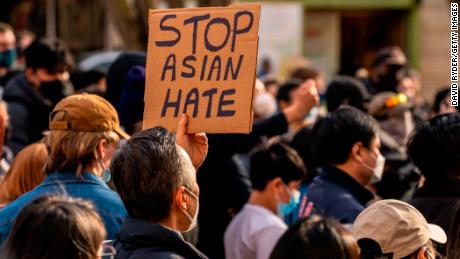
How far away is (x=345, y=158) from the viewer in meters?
5.40

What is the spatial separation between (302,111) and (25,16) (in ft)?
47.2

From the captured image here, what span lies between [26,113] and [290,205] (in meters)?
1.94

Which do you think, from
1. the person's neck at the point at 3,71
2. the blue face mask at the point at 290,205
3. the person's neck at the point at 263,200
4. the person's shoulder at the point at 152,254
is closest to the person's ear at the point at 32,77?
the person's neck at the point at 263,200

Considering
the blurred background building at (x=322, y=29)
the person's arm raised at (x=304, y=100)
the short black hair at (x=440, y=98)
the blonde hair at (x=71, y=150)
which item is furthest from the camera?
the blurred background building at (x=322, y=29)

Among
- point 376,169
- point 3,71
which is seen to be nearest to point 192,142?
point 376,169

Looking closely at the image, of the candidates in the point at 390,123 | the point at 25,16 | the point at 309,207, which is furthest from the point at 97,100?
the point at 25,16

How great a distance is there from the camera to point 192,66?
4348 mm

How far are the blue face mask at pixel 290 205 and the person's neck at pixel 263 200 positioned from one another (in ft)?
0.27

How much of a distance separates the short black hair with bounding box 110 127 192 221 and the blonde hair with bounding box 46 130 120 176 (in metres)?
0.52

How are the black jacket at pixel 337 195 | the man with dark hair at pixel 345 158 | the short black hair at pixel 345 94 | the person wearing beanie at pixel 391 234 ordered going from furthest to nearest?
the short black hair at pixel 345 94
the man with dark hair at pixel 345 158
the black jacket at pixel 337 195
the person wearing beanie at pixel 391 234

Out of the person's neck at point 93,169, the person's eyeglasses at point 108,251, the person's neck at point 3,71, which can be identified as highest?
the person's neck at point 93,169

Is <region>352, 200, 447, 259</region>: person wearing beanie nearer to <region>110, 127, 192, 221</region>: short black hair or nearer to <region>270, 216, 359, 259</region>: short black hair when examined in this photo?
<region>110, 127, 192, 221</region>: short black hair

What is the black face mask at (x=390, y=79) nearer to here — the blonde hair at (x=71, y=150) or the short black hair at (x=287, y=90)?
the short black hair at (x=287, y=90)

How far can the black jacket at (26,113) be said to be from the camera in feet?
22.9
